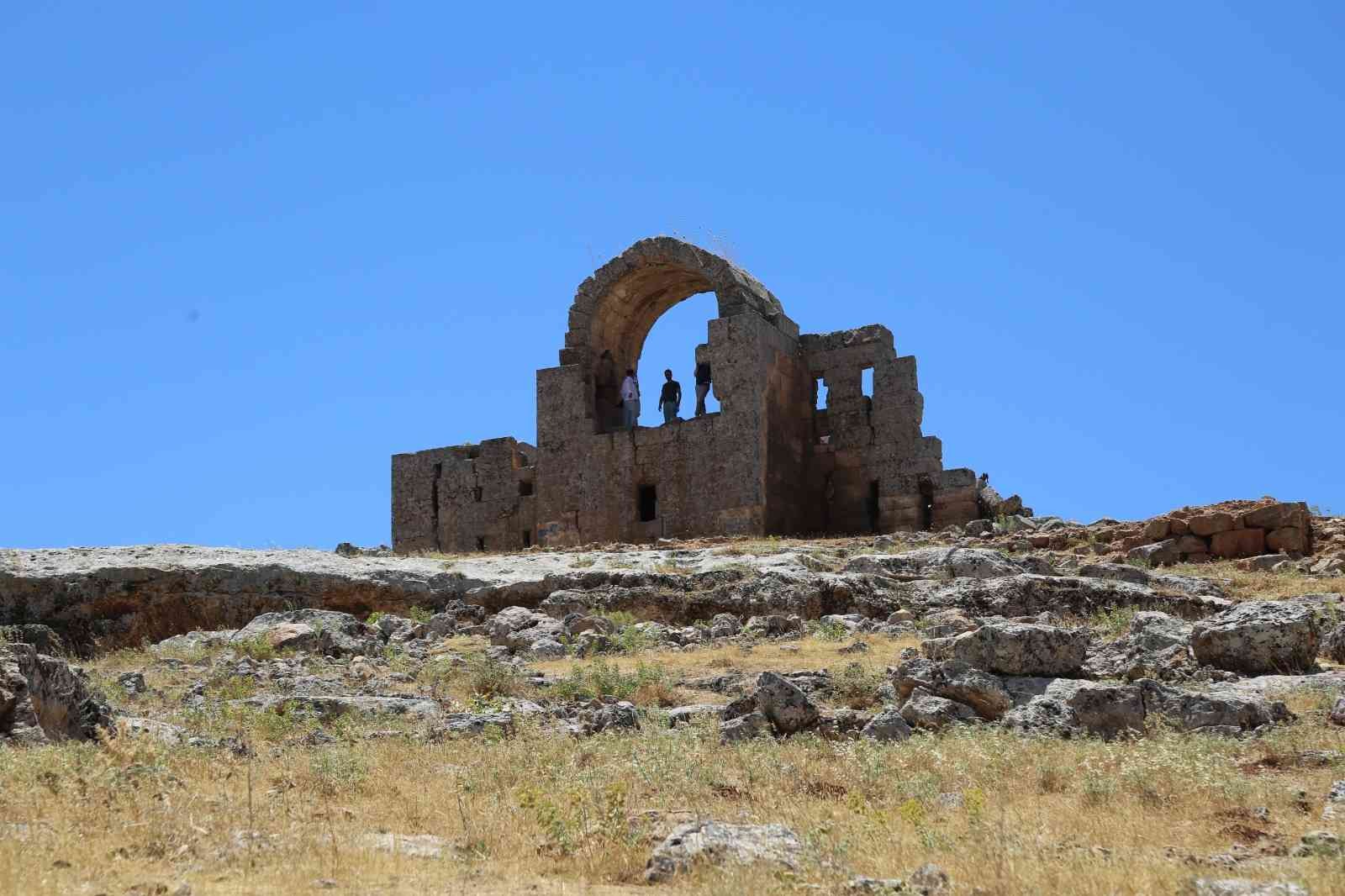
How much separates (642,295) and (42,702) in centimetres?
1628

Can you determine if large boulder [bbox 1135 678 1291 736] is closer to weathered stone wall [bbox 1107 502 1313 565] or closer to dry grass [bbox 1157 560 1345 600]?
dry grass [bbox 1157 560 1345 600]

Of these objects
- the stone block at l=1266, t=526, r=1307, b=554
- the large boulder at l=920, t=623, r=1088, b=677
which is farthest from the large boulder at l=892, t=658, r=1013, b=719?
the stone block at l=1266, t=526, r=1307, b=554

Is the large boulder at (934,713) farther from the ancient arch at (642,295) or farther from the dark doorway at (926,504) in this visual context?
the ancient arch at (642,295)

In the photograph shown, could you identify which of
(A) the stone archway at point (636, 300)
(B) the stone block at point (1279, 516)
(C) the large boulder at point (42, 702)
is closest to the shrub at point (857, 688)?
(C) the large boulder at point (42, 702)

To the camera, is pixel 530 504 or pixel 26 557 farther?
pixel 530 504

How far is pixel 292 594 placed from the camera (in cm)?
→ 1402

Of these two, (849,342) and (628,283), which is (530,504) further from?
(849,342)

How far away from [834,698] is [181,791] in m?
4.19

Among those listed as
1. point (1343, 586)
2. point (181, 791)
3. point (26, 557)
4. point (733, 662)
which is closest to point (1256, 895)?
point (181, 791)

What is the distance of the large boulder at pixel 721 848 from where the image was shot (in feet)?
17.0

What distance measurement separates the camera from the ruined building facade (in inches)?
805

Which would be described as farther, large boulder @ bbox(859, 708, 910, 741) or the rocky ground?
large boulder @ bbox(859, 708, 910, 741)

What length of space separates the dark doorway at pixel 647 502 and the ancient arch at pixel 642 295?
83.0 inches

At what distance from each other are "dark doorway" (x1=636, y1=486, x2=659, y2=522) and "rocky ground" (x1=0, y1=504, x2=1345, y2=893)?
7019 mm
